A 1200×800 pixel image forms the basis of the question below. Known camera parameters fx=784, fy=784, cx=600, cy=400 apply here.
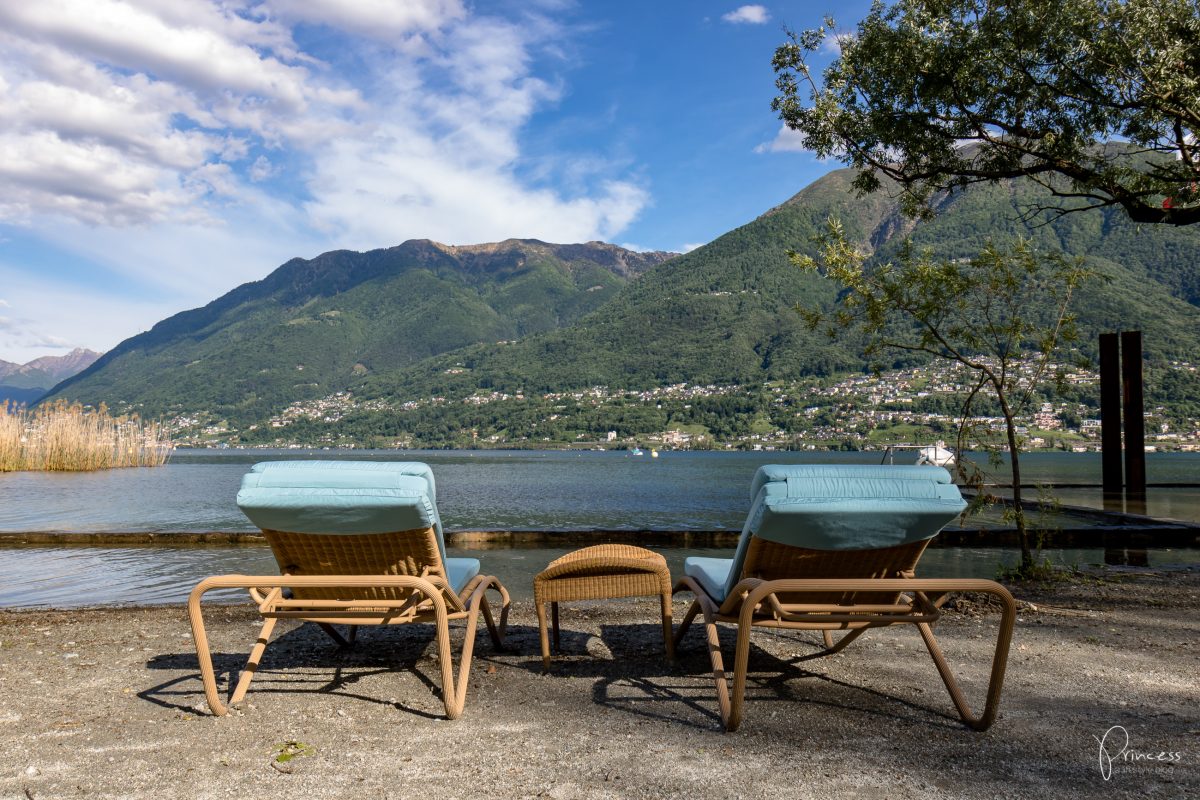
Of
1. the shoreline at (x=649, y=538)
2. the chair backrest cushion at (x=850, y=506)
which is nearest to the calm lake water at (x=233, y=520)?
the shoreline at (x=649, y=538)

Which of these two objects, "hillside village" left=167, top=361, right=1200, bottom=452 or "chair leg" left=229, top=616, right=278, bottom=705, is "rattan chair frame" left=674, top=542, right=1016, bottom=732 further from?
"hillside village" left=167, top=361, right=1200, bottom=452

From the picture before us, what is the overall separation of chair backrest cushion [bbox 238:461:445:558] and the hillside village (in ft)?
162

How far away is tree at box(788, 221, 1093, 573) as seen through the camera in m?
7.11

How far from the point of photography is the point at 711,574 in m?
3.96

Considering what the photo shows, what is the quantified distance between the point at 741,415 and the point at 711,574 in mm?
100865

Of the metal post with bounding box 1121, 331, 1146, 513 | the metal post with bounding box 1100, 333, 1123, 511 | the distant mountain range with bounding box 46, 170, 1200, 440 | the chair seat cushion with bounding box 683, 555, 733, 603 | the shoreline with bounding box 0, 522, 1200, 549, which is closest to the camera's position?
the chair seat cushion with bounding box 683, 555, 733, 603

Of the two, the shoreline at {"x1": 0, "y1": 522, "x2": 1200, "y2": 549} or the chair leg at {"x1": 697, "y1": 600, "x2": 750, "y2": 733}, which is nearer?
the chair leg at {"x1": 697, "y1": 600, "x2": 750, "y2": 733}

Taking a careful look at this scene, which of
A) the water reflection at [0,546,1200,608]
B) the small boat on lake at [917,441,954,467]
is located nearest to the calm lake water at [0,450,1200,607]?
the water reflection at [0,546,1200,608]

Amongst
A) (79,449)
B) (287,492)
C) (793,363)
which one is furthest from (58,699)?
(793,363)

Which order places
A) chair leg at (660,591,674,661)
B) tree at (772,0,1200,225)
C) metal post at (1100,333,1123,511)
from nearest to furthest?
chair leg at (660,591,674,661) → tree at (772,0,1200,225) → metal post at (1100,333,1123,511)

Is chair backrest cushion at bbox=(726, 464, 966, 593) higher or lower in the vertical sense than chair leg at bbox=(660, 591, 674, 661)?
higher

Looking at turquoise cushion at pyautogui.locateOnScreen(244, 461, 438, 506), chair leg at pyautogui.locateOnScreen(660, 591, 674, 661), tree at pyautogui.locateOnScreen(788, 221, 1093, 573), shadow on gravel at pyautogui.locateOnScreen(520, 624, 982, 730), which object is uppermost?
tree at pyautogui.locateOnScreen(788, 221, 1093, 573)

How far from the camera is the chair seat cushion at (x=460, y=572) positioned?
379cm

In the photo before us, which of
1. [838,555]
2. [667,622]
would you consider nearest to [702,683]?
[667,622]
